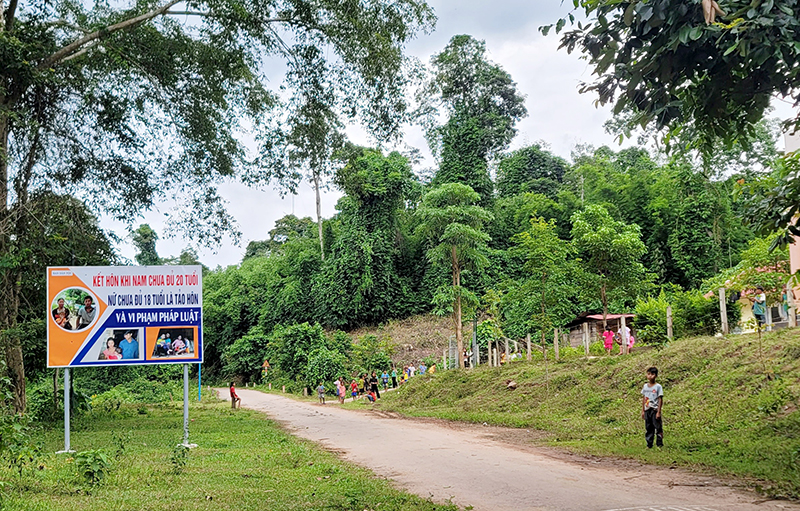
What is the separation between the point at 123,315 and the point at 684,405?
10.3 metres

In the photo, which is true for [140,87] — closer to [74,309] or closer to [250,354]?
[74,309]

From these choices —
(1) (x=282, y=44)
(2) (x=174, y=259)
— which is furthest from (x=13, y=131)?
(2) (x=174, y=259)

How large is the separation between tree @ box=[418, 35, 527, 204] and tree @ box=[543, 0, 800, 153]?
3861 cm

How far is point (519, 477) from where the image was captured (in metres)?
7.98

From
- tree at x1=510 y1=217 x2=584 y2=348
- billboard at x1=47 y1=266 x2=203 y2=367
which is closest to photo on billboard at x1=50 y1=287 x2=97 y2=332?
billboard at x1=47 y1=266 x2=203 y2=367

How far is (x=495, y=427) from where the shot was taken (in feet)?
49.9

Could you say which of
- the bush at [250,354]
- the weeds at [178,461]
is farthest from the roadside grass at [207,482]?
the bush at [250,354]

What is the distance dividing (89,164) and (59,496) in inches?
452

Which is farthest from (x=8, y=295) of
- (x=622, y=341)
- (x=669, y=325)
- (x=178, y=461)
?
(x=669, y=325)

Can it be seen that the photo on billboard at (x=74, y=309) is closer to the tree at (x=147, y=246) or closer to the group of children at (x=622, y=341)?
the group of children at (x=622, y=341)

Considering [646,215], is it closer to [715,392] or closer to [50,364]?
[715,392]

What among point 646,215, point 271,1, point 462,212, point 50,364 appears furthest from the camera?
point 646,215

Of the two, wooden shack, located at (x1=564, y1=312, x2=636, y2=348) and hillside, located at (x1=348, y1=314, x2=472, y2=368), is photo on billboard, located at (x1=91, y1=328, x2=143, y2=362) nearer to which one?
wooden shack, located at (x1=564, y1=312, x2=636, y2=348)

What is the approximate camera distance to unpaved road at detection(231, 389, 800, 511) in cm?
630
